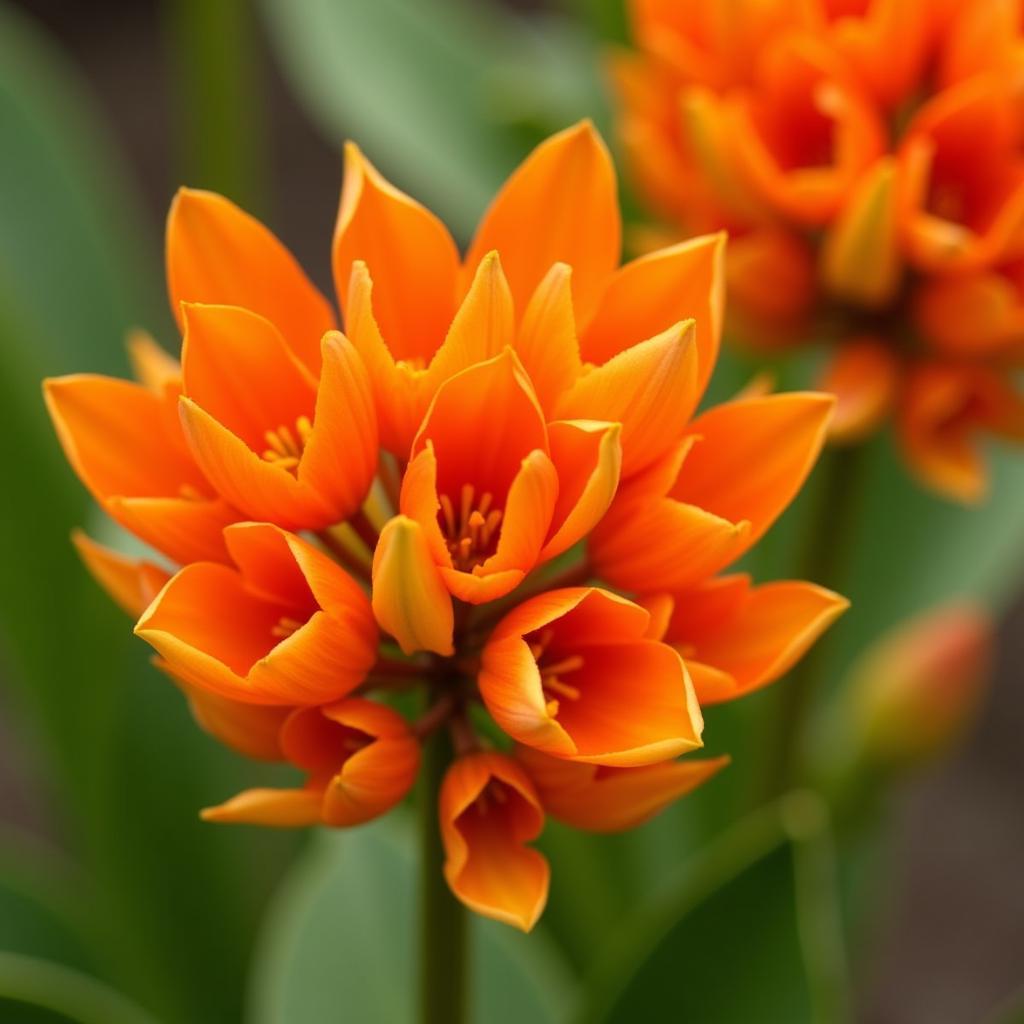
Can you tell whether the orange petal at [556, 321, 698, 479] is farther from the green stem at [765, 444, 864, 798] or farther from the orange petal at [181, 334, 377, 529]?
the green stem at [765, 444, 864, 798]

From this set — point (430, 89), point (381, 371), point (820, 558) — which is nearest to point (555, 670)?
point (381, 371)

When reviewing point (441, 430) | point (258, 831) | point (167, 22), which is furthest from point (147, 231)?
point (441, 430)

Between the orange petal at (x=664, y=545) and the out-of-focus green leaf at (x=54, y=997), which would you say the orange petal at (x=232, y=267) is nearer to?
the orange petal at (x=664, y=545)

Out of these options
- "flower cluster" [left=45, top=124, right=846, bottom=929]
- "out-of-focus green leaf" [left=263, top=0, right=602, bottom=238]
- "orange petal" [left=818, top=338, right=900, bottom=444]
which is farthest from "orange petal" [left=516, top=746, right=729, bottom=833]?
"out-of-focus green leaf" [left=263, top=0, right=602, bottom=238]

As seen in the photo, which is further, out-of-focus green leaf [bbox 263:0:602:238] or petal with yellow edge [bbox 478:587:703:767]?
out-of-focus green leaf [bbox 263:0:602:238]

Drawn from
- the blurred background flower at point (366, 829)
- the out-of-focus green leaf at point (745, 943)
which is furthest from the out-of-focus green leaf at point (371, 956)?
the out-of-focus green leaf at point (745, 943)
